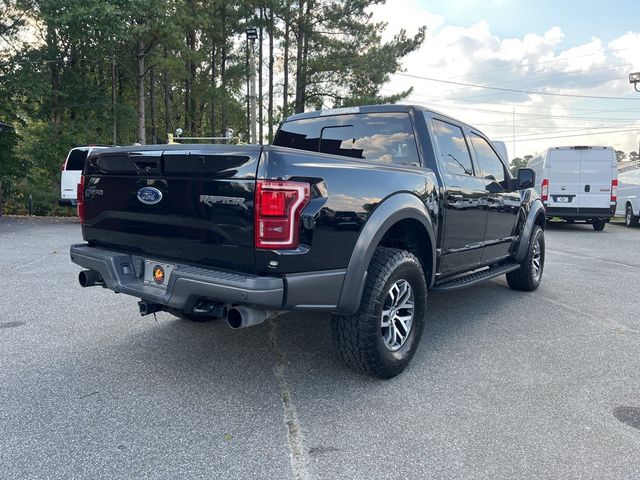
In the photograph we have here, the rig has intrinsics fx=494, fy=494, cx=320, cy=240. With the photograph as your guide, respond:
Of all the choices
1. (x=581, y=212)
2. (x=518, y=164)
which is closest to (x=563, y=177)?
(x=581, y=212)

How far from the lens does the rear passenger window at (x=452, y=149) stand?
165 inches

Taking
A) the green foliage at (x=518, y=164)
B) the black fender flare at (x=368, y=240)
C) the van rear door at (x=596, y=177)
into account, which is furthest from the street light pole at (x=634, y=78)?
the black fender flare at (x=368, y=240)

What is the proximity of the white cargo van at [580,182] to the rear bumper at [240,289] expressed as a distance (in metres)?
13.3

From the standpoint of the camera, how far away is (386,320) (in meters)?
3.35

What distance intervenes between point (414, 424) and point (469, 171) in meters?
2.61

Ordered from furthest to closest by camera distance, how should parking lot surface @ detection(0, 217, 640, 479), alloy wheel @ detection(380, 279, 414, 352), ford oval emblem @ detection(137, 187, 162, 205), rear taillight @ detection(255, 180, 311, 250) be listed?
alloy wheel @ detection(380, 279, 414, 352), ford oval emblem @ detection(137, 187, 162, 205), rear taillight @ detection(255, 180, 311, 250), parking lot surface @ detection(0, 217, 640, 479)

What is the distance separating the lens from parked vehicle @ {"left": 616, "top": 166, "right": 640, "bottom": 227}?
51.3 ft

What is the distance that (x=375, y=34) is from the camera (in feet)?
81.1

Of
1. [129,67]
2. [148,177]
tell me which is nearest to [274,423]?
[148,177]

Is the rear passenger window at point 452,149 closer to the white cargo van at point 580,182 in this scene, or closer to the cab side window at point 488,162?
the cab side window at point 488,162

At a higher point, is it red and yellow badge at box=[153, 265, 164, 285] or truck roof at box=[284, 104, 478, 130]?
truck roof at box=[284, 104, 478, 130]

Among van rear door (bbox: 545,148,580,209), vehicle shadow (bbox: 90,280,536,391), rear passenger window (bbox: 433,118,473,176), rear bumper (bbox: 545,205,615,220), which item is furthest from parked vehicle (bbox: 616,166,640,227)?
rear passenger window (bbox: 433,118,473,176)

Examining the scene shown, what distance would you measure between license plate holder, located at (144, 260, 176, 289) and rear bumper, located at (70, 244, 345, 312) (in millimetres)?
36

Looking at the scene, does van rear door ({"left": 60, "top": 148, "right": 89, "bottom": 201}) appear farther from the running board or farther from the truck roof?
the running board
